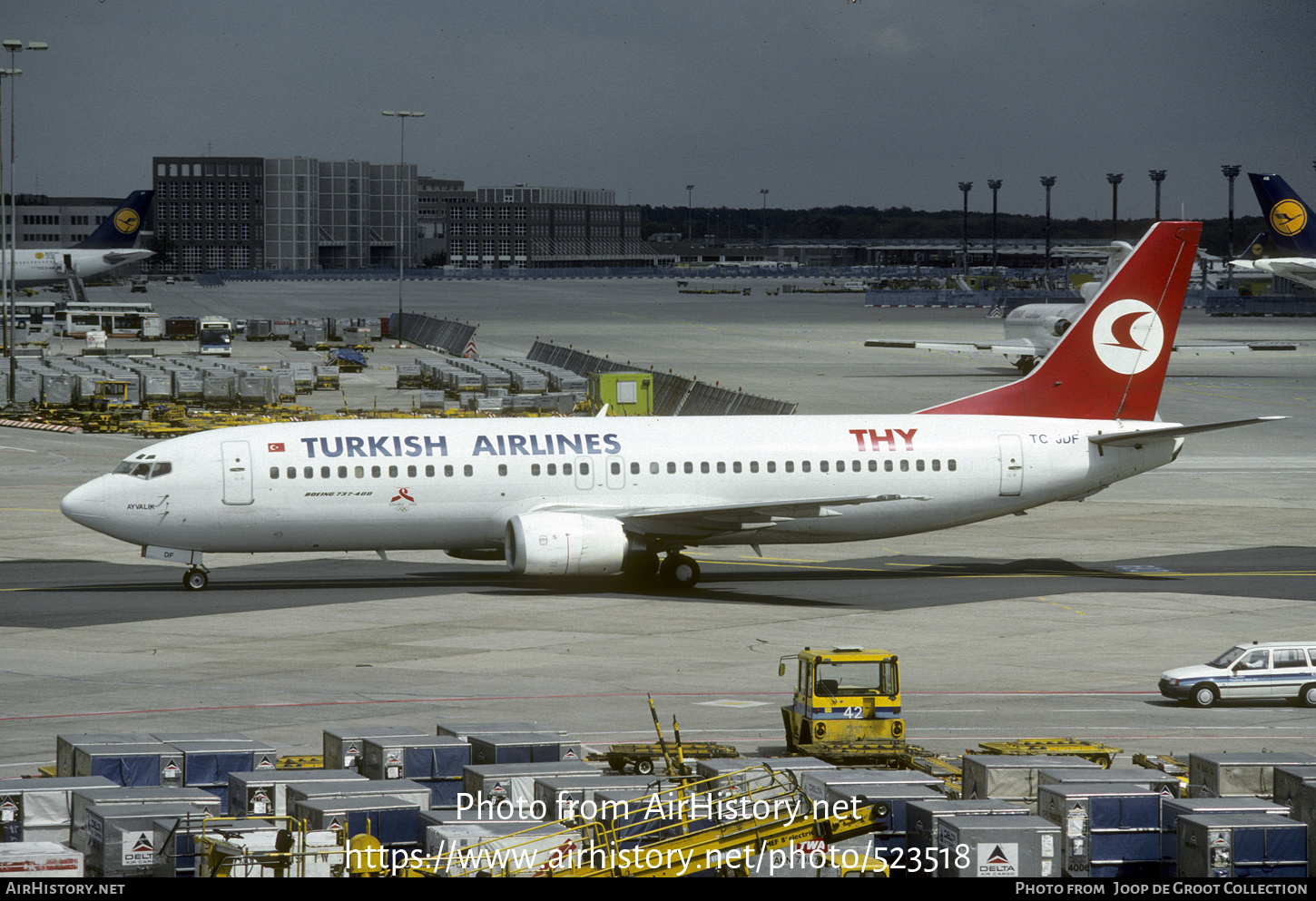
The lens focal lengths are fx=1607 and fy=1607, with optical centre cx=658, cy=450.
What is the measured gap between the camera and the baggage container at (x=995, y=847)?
18156 millimetres

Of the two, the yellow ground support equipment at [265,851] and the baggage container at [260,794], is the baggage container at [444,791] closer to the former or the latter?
the baggage container at [260,794]

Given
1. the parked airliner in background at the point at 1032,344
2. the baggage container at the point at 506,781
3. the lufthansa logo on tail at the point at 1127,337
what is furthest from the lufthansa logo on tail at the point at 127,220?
the baggage container at the point at 506,781

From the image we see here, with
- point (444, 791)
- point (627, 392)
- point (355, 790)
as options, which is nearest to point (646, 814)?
point (355, 790)

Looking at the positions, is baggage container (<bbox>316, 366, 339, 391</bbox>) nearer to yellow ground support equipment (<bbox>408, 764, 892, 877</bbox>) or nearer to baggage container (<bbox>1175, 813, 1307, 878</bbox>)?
yellow ground support equipment (<bbox>408, 764, 892, 877</bbox>)

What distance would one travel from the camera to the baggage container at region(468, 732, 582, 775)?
2358cm

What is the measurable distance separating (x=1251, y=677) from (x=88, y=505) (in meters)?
29.1

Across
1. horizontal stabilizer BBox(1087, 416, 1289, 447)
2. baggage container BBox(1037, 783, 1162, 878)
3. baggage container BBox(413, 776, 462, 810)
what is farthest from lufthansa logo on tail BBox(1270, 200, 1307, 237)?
baggage container BBox(413, 776, 462, 810)

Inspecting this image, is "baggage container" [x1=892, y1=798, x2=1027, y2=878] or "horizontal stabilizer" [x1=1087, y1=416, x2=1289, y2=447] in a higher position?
"horizontal stabilizer" [x1=1087, y1=416, x2=1289, y2=447]

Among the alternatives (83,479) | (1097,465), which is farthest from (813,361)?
(1097,465)

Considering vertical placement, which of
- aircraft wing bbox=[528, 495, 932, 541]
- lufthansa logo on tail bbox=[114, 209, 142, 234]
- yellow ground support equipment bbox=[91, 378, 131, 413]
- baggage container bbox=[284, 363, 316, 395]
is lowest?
aircraft wing bbox=[528, 495, 932, 541]

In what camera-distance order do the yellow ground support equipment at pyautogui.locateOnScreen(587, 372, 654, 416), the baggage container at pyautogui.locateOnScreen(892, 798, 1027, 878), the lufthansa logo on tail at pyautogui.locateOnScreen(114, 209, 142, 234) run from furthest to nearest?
the lufthansa logo on tail at pyautogui.locateOnScreen(114, 209, 142, 234) < the yellow ground support equipment at pyautogui.locateOnScreen(587, 372, 654, 416) < the baggage container at pyautogui.locateOnScreen(892, 798, 1027, 878)

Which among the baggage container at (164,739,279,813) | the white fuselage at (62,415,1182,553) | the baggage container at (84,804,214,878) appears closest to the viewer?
the baggage container at (84,804,214,878)

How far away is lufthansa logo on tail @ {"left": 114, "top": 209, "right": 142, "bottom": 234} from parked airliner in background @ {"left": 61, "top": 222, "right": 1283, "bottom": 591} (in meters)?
157
